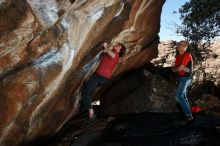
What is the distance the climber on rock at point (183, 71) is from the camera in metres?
10.0

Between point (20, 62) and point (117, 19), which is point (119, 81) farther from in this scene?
point (20, 62)

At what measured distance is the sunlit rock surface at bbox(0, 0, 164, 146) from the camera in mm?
7763

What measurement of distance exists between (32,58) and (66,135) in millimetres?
3686

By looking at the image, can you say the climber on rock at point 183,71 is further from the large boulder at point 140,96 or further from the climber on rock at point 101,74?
Answer: the large boulder at point 140,96

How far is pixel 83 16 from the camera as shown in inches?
346

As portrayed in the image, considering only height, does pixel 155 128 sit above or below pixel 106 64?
below

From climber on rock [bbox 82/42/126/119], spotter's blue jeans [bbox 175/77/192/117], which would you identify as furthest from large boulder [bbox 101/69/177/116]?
climber on rock [bbox 82/42/126/119]

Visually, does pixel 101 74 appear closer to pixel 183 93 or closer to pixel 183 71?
pixel 183 71

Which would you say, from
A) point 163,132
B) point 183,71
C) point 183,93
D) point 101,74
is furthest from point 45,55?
point 183,93

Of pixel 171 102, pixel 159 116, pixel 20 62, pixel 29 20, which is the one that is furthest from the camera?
pixel 171 102

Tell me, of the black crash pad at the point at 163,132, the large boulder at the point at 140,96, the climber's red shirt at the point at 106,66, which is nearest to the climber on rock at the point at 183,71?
the black crash pad at the point at 163,132

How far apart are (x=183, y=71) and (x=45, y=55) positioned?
4.01 m

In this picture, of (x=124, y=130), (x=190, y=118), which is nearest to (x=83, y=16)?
(x=124, y=130)

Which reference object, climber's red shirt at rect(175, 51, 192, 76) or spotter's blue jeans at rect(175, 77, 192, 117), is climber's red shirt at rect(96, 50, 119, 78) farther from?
spotter's blue jeans at rect(175, 77, 192, 117)
